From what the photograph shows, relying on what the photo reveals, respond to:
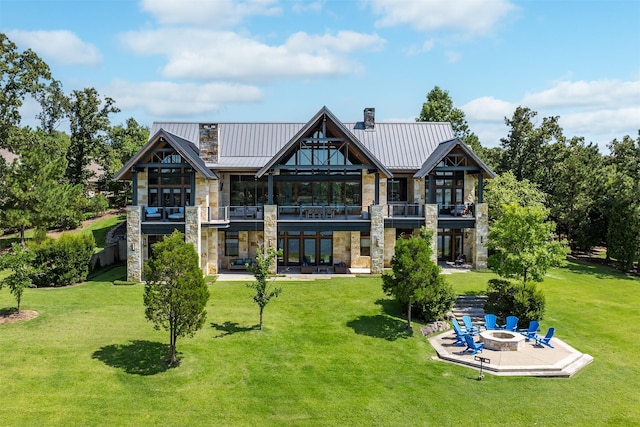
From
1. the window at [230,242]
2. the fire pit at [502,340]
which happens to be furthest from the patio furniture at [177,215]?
the fire pit at [502,340]

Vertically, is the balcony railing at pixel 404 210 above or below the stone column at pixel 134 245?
above

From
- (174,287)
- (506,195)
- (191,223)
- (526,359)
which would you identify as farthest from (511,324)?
(191,223)

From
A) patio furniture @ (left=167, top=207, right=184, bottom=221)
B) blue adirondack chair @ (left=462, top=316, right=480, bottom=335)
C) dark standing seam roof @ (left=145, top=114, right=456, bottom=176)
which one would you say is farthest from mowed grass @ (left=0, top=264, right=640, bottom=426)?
dark standing seam roof @ (left=145, top=114, right=456, bottom=176)

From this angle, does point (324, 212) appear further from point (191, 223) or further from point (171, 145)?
point (171, 145)

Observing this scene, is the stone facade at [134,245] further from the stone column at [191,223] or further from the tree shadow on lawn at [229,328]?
the tree shadow on lawn at [229,328]

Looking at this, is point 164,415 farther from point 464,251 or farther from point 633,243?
point 633,243

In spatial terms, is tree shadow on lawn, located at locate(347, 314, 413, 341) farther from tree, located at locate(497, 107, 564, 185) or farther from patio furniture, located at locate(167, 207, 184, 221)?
tree, located at locate(497, 107, 564, 185)
